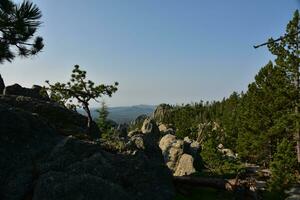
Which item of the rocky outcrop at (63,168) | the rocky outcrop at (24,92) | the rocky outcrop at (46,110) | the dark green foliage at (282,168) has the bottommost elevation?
the dark green foliage at (282,168)

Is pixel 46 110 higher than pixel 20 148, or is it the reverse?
pixel 46 110

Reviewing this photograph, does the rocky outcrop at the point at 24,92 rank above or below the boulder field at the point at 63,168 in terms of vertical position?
above

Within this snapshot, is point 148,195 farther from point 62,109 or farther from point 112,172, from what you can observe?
point 62,109

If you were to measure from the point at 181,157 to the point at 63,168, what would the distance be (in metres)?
35.3

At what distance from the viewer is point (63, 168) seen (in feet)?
32.9

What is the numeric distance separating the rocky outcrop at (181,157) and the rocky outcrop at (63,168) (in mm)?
28974

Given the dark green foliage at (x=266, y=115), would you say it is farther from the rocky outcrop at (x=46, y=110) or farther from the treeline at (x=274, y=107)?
the rocky outcrop at (x=46, y=110)

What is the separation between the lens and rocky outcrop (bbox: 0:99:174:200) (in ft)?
30.9

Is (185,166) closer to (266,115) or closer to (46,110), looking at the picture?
(266,115)

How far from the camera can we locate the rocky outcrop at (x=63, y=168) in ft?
30.9

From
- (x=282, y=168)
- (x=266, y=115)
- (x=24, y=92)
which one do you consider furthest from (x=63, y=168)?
(x=266, y=115)

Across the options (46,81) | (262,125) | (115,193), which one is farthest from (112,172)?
(262,125)

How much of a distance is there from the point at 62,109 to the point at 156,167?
656 cm

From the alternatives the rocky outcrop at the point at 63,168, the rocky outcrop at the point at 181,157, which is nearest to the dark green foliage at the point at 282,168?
the rocky outcrop at the point at 181,157
